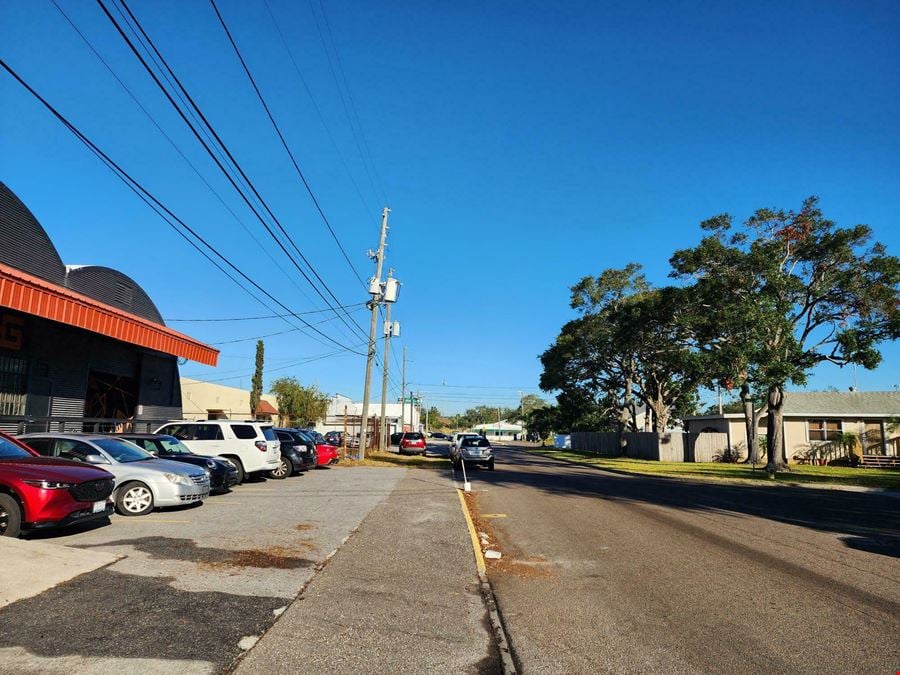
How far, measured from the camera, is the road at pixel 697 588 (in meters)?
4.83

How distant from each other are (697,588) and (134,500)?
9.50 m

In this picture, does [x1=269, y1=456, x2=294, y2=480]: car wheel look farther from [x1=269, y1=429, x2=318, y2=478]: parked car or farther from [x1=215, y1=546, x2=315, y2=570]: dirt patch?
[x1=215, y1=546, x2=315, y2=570]: dirt patch

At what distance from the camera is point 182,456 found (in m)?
14.4

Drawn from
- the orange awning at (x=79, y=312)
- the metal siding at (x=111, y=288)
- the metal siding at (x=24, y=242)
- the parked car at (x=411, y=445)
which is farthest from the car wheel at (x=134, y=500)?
the parked car at (x=411, y=445)

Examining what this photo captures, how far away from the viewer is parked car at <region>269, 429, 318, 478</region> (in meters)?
20.4

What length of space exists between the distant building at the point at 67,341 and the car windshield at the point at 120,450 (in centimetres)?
462

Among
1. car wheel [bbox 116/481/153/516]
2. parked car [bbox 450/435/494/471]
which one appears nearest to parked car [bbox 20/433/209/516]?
car wheel [bbox 116/481/153/516]

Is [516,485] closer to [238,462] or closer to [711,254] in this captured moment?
[238,462]

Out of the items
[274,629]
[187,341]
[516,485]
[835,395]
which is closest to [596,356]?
[835,395]

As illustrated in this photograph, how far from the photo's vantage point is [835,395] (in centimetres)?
4228

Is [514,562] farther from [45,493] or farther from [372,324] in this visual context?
[372,324]

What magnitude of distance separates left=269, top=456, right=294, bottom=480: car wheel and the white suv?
2.33 m

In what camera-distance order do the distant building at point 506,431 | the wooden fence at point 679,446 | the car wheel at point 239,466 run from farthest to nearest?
the distant building at point 506,431 < the wooden fence at point 679,446 < the car wheel at point 239,466

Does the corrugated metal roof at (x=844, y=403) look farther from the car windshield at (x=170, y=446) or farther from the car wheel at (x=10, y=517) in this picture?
the car wheel at (x=10, y=517)
